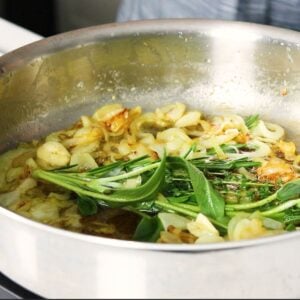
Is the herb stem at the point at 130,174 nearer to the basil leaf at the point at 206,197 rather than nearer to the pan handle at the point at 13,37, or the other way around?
the basil leaf at the point at 206,197

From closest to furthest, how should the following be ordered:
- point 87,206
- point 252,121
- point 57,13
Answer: point 87,206 < point 252,121 < point 57,13

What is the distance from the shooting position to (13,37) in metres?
1.31

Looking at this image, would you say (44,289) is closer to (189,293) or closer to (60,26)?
(189,293)

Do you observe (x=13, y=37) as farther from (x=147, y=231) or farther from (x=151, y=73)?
(x=147, y=231)

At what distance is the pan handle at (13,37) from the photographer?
1291mm

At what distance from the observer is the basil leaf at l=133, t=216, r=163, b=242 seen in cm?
87

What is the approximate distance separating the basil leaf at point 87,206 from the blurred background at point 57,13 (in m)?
1.40

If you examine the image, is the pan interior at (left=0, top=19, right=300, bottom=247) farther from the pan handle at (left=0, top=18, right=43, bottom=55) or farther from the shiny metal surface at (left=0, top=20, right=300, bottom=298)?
the pan handle at (left=0, top=18, right=43, bottom=55)

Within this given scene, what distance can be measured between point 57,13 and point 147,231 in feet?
5.56

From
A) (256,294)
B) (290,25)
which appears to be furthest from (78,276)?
(290,25)

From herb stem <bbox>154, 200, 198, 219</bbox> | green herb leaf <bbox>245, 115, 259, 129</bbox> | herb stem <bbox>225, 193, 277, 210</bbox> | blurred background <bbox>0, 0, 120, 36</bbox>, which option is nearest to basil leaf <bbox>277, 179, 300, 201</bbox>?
herb stem <bbox>225, 193, 277, 210</bbox>

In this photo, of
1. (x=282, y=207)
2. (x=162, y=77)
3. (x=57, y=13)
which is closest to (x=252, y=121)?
(x=162, y=77)

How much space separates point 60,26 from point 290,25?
48.3 inches

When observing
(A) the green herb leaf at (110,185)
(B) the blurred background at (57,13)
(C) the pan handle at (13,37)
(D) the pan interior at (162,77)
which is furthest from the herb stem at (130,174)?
(B) the blurred background at (57,13)
